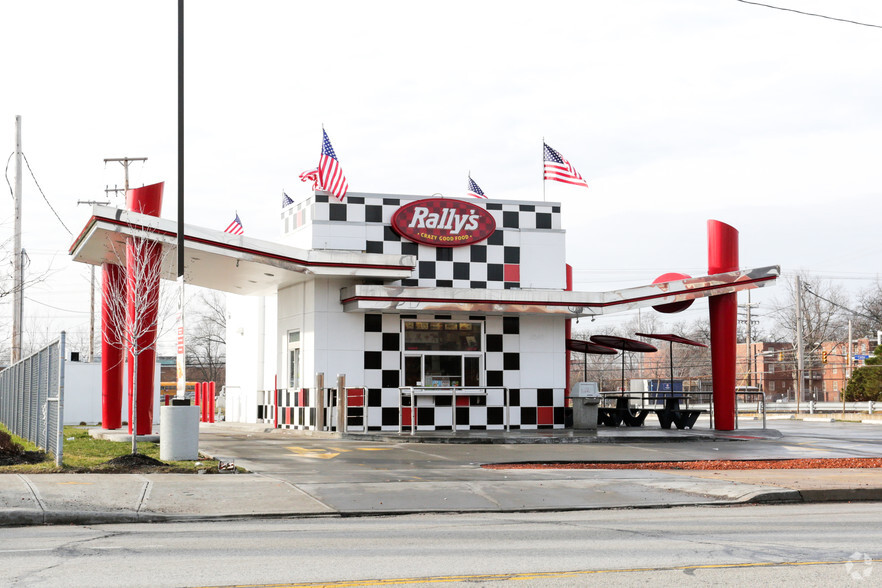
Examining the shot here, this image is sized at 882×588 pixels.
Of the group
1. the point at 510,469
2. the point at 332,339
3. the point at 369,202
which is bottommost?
the point at 510,469

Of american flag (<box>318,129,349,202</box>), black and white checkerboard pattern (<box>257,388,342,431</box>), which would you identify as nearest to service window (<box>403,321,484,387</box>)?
black and white checkerboard pattern (<box>257,388,342,431</box>)

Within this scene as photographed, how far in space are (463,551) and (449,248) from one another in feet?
55.3

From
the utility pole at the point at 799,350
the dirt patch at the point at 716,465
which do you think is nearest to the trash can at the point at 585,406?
the dirt patch at the point at 716,465

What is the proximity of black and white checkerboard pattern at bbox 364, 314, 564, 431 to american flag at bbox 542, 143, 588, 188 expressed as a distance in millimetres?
4338

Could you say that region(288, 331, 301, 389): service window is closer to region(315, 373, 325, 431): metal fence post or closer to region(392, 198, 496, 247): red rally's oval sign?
region(315, 373, 325, 431): metal fence post

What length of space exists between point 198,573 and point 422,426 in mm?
16762

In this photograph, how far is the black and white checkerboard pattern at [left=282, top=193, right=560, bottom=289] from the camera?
23891mm

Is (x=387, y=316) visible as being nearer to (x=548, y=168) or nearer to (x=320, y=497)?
(x=548, y=168)

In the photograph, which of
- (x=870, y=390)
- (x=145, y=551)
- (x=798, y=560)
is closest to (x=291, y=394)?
(x=145, y=551)

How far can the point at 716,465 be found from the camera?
16.6 m

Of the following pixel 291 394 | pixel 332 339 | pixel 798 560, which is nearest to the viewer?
pixel 798 560

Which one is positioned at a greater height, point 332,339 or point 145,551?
point 332,339

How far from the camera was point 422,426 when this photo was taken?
77.5 feet

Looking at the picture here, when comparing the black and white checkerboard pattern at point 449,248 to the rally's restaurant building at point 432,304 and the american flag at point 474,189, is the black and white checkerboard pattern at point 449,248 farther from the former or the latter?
the american flag at point 474,189
